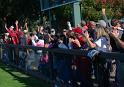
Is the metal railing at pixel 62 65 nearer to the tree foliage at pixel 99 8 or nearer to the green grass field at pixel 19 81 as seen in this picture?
the green grass field at pixel 19 81

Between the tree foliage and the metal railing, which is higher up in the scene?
the tree foliage

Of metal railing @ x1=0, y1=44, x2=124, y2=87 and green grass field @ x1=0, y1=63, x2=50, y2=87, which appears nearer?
metal railing @ x1=0, y1=44, x2=124, y2=87

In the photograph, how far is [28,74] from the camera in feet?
56.7

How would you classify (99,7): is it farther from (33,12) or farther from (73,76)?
(73,76)

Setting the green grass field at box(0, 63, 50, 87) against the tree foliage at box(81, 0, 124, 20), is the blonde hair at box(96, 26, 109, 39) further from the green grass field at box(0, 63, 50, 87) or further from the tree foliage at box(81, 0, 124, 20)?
the tree foliage at box(81, 0, 124, 20)

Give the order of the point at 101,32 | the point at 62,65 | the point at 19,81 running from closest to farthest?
the point at 101,32 → the point at 62,65 → the point at 19,81

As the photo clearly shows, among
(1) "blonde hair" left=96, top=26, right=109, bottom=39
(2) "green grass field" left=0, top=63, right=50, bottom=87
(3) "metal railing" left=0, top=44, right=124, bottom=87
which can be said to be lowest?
(2) "green grass field" left=0, top=63, right=50, bottom=87

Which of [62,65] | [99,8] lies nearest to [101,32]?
[62,65]

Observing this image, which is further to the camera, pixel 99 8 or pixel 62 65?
pixel 99 8

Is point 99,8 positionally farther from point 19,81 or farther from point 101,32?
point 101,32

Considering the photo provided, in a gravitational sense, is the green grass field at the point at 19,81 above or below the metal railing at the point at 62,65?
below

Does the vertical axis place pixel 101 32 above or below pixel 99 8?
below

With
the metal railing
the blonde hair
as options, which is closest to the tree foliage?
the metal railing

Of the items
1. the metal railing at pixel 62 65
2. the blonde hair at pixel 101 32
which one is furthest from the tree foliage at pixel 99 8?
the blonde hair at pixel 101 32
